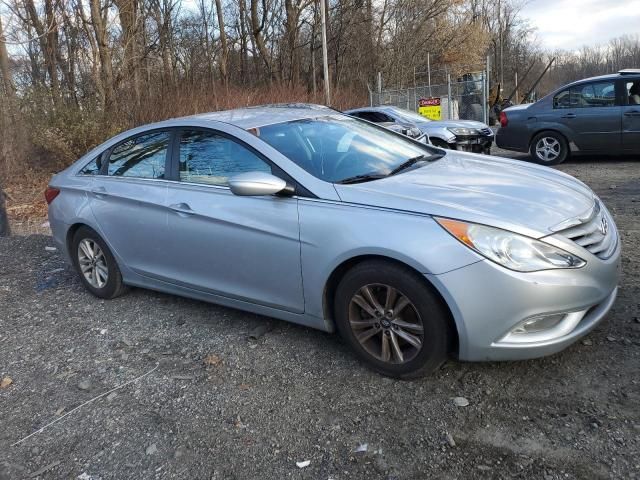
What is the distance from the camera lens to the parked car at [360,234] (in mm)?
2838

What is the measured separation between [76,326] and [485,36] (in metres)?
42.6

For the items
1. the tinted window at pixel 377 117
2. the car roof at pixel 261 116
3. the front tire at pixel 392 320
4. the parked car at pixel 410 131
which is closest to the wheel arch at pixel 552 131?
the parked car at pixel 410 131

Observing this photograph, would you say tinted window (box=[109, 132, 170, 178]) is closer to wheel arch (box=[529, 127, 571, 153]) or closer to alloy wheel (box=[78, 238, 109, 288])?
alloy wheel (box=[78, 238, 109, 288])

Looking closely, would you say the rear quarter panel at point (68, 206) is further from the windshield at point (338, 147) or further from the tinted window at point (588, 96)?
the tinted window at point (588, 96)

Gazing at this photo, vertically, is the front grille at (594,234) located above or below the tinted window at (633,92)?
below

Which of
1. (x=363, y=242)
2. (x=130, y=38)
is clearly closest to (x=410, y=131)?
(x=363, y=242)

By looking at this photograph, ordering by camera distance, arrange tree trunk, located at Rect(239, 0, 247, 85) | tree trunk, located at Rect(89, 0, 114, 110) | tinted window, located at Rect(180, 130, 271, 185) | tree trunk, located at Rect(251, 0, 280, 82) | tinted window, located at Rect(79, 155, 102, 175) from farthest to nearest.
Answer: tree trunk, located at Rect(239, 0, 247, 85) → tree trunk, located at Rect(251, 0, 280, 82) → tree trunk, located at Rect(89, 0, 114, 110) → tinted window, located at Rect(79, 155, 102, 175) → tinted window, located at Rect(180, 130, 271, 185)

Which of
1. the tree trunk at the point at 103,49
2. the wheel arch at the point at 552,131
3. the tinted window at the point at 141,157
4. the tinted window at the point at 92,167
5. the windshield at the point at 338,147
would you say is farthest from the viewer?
the tree trunk at the point at 103,49

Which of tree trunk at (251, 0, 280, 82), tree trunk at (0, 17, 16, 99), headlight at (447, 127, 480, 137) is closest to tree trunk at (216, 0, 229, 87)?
tree trunk at (251, 0, 280, 82)

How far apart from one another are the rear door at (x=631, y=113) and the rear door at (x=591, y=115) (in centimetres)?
9

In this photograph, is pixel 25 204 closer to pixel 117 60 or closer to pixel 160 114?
pixel 160 114

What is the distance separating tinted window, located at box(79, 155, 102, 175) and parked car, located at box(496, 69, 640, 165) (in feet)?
26.7

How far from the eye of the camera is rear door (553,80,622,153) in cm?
964

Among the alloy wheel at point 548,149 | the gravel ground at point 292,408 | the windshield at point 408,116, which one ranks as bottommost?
the gravel ground at point 292,408
